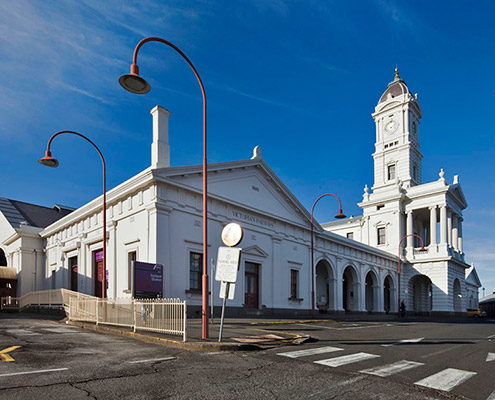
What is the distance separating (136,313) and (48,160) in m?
9.32

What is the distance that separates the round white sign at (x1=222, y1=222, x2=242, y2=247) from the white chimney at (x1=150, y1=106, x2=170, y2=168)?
1126 centimetres

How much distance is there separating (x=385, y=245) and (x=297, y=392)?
163ft

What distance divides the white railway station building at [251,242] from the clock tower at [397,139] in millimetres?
273

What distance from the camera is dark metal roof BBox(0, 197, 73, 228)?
3716cm

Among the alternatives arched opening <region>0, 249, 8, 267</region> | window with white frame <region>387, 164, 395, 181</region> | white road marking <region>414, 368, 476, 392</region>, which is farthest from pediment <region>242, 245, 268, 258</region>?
window with white frame <region>387, 164, 395, 181</region>

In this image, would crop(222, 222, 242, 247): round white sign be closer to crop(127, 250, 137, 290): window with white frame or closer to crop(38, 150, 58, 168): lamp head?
crop(38, 150, 58, 168): lamp head

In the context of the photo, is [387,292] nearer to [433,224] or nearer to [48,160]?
[433,224]

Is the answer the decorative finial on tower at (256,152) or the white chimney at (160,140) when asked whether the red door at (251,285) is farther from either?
the white chimney at (160,140)

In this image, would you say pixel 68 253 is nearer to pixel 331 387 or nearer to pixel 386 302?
pixel 331 387

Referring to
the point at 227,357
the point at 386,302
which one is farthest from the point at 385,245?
the point at 227,357

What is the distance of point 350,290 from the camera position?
41250 millimetres

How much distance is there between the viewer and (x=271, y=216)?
2833 cm

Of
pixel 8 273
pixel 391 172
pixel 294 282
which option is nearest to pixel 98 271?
pixel 8 273

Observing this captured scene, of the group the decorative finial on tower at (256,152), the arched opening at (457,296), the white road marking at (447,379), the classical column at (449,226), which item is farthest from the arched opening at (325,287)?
the white road marking at (447,379)
